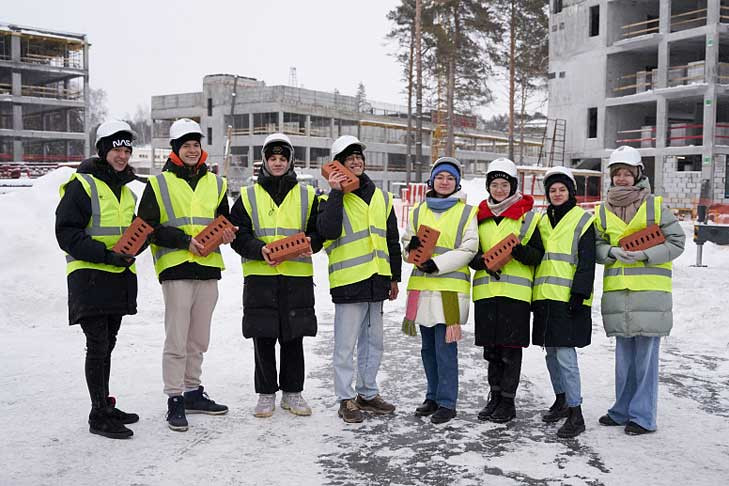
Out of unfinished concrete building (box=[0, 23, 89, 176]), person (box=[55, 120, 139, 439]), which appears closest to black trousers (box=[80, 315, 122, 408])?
person (box=[55, 120, 139, 439])

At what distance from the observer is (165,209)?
5000 millimetres

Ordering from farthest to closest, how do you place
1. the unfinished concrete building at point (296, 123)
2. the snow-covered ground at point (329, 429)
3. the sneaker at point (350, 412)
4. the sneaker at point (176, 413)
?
1. the unfinished concrete building at point (296, 123)
2. the sneaker at point (350, 412)
3. the sneaker at point (176, 413)
4. the snow-covered ground at point (329, 429)

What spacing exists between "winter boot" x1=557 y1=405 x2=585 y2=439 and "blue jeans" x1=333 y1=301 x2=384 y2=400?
1455 millimetres

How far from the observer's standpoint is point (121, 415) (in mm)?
4945

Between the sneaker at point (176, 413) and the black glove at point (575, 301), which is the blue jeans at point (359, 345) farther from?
the black glove at point (575, 301)

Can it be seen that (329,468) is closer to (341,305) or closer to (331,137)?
(341,305)

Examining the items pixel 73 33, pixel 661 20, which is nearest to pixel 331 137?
pixel 73 33

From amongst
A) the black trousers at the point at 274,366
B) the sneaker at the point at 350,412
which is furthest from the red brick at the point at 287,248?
the sneaker at the point at 350,412

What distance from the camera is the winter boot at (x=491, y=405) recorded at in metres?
5.19

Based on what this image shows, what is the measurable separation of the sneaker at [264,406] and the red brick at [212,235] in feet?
3.99

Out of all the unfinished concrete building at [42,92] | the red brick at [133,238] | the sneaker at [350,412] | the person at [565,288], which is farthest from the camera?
the unfinished concrete building at [42,92]

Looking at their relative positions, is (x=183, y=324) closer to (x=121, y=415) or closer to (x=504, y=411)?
(x=121, y=415)

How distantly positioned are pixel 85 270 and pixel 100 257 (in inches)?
7.9

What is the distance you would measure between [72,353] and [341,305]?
338 cm
